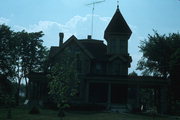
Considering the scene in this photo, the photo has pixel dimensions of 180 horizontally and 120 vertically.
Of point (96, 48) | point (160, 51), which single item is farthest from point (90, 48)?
point (160, 51)

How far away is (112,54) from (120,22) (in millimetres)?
5129

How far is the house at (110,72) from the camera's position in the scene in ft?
124

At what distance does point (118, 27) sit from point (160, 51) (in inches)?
394

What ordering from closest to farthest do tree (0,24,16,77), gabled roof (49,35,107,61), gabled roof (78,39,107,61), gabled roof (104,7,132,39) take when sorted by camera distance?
1. gabled roof (49,35,107,61)
2. gabled roof (78,39,107,61)
3. gabled roof (104,7,132,39)
4. tree (0,24,16,77)

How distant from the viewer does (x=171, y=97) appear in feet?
163

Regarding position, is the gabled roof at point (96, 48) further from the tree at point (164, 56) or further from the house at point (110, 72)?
the tree at point (164, 56)

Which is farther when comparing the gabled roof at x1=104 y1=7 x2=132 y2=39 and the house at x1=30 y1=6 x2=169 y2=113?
the gabled roof at x1=104 y1=7 x2=132 y2=39

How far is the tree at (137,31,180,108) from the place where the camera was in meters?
45.7

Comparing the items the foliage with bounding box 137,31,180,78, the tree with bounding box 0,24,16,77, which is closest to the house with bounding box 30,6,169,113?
the foliage with bounding box 137,31,180,78

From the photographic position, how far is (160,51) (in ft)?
162

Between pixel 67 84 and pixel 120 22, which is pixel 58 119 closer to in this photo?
pixel 67 84

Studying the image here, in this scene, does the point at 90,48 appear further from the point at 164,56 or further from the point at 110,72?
the point at 164,56

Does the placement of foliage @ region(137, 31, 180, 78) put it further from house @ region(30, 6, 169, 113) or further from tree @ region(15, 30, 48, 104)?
tree @ region(15, 30, 48, 104)

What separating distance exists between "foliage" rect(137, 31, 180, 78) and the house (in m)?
7.43
